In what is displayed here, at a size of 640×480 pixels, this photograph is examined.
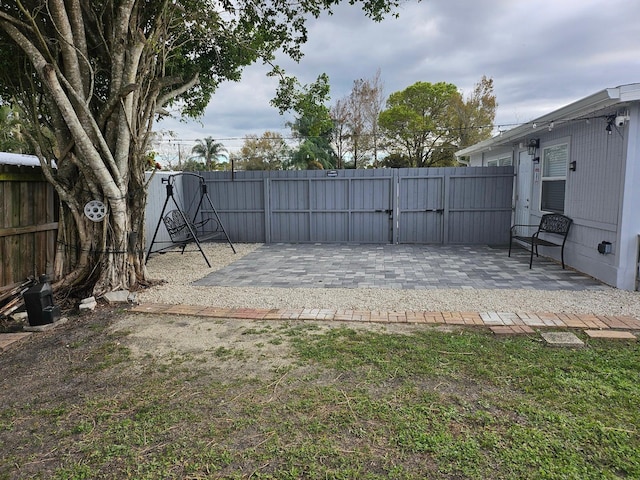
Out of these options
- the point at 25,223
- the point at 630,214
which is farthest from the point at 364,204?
the point at 25,223

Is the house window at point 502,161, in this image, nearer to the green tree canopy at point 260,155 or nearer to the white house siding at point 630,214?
the white house siding at point 630,214

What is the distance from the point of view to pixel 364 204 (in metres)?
9.62

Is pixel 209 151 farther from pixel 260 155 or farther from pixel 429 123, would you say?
pixel 429 123

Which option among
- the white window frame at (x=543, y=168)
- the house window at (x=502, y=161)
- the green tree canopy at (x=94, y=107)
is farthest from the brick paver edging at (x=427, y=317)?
the house window at (x=502, y=161)

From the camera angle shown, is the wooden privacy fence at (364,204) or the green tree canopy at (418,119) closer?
the wooden privacy fence at (364,204)

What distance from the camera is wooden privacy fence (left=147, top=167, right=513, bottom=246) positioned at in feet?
30.1

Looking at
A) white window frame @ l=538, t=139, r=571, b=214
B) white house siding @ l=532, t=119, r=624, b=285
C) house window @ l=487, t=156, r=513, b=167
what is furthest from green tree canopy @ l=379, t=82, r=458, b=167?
white house siding @ l=532, t=119, r=624, b=285

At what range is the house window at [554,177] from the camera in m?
6.99

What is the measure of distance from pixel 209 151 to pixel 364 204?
601 inches

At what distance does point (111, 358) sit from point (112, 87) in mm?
3429

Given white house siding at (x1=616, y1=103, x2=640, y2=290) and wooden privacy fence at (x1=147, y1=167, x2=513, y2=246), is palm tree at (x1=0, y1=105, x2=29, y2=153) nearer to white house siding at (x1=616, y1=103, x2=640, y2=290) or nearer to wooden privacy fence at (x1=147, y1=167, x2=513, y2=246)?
wooden privacy fence at (x1=147, y1=167, x2=513, y2=246)

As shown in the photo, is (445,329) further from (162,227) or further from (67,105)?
(162,227)

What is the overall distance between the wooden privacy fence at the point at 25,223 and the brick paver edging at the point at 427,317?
1.53 m

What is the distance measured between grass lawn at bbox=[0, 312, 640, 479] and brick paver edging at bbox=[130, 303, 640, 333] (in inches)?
16.2
